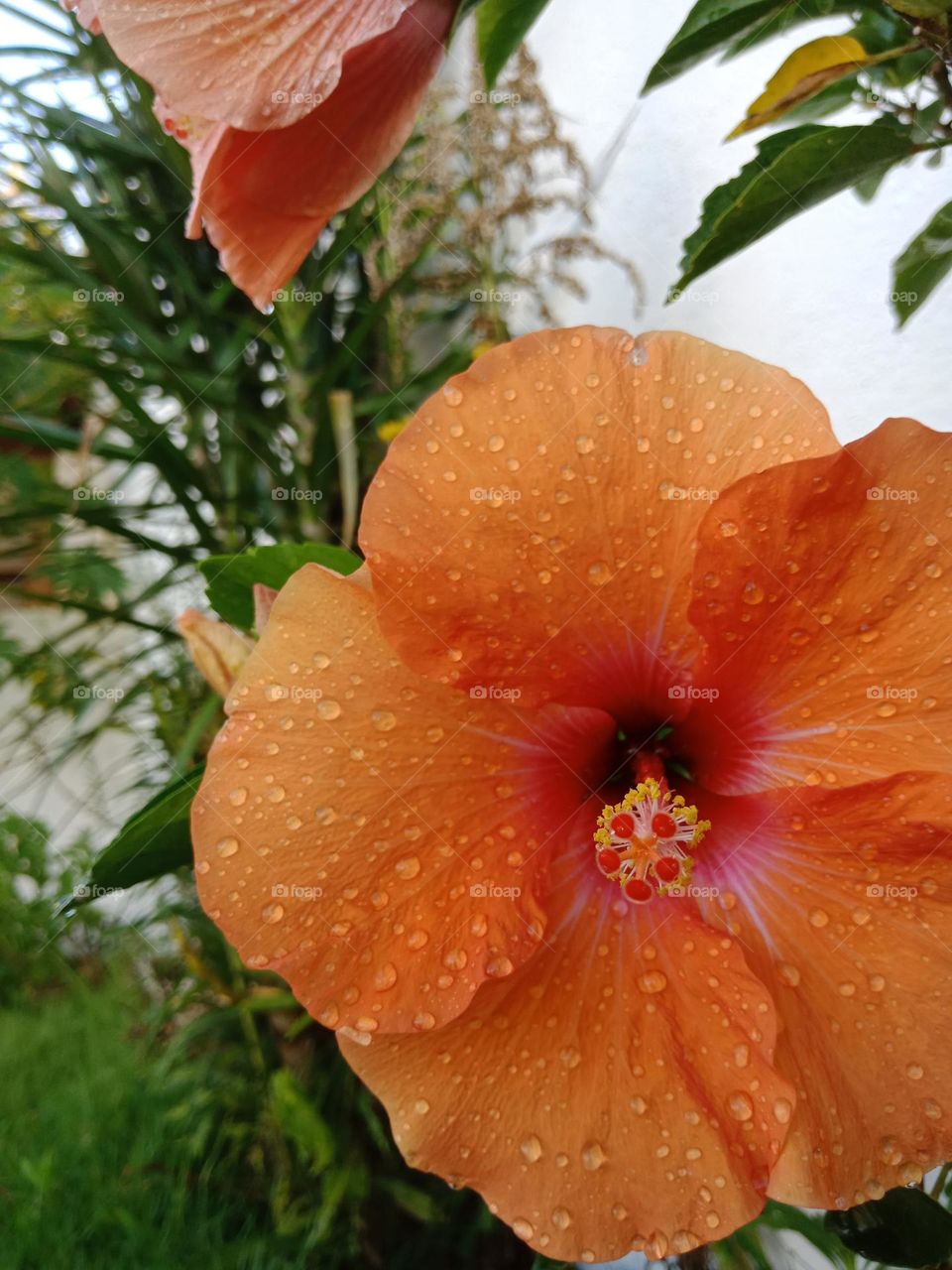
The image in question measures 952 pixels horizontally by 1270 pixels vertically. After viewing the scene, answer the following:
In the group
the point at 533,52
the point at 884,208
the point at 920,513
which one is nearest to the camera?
the point at 920,513

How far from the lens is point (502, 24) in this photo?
35cm

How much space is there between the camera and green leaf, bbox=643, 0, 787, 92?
1.10 ft

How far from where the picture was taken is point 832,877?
0.92 feet

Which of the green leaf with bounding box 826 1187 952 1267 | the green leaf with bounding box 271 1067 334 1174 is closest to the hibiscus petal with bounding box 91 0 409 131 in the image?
the green leaf with bounding box 826 1187 952 1267

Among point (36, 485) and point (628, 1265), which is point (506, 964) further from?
point (36, 485)

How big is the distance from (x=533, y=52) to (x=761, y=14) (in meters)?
1.07

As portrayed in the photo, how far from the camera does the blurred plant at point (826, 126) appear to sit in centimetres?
33

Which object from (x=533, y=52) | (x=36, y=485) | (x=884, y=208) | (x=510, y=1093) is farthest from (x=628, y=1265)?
(x=533, y=52)
